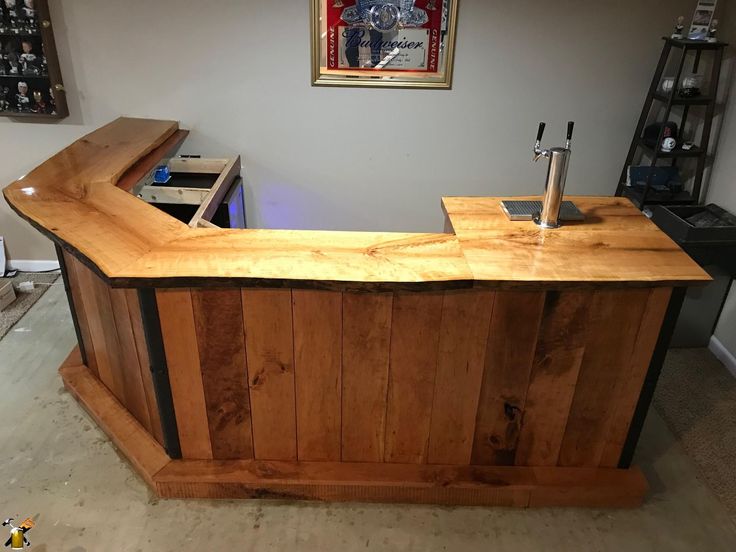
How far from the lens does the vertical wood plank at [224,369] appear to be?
176 centimetres

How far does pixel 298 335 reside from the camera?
1.82 m

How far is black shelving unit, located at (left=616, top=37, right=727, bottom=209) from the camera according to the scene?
9.23 ft

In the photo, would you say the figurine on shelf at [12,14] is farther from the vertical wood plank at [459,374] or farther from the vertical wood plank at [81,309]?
the vertical wood plank at [459,374]

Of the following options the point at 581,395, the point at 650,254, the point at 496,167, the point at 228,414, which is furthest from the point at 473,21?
the point at 228,414

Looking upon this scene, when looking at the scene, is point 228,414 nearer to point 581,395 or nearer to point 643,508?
point 581,395

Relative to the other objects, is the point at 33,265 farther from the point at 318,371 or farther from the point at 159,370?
the point at 318,371

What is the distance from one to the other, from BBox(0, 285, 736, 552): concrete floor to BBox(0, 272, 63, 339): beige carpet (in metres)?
0.98

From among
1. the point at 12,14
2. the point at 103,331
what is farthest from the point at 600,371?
the point at 12,14

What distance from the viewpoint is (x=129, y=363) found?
212cm

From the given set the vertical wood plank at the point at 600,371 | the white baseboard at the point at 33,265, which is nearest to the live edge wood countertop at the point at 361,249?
the vertical wood plank at the point at 600,371

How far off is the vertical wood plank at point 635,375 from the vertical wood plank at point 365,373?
2.56 ft

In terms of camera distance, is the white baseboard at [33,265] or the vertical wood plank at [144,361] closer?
the vertical wood plank at [144,361]

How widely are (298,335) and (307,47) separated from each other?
1821mm

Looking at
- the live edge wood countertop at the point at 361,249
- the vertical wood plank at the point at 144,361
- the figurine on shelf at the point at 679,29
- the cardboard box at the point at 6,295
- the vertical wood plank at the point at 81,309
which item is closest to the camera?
the live edge wood countertop at the point at 361,249
